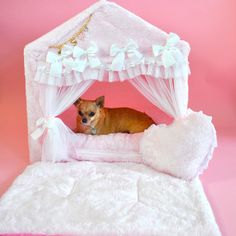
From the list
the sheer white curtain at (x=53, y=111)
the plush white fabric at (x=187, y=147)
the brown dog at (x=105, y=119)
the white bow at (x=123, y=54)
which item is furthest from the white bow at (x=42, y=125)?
the plush white fabric at (x=187, y=147)

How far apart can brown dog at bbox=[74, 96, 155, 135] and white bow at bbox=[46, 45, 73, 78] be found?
40 cm

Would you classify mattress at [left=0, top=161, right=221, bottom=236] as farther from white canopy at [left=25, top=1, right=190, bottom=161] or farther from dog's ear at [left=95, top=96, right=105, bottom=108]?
dog's ear at [left=95, top=96, right=105, bottom=108]

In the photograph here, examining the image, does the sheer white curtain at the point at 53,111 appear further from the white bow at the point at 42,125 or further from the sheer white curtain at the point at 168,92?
the sheer white curtain at the point at 168,92

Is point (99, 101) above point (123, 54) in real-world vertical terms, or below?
below

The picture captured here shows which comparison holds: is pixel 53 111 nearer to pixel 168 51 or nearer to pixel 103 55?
pixel 103 55

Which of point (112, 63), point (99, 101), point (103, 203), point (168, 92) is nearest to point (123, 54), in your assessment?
point (112, 63)

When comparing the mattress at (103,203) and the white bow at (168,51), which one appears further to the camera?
the white bow at (168,51)

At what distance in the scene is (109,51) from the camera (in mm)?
2354

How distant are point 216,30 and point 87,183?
1.70m

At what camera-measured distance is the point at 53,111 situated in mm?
2434

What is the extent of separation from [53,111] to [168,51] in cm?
73

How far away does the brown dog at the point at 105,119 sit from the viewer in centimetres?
267

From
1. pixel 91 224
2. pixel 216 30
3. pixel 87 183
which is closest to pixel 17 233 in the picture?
pixel 91 224

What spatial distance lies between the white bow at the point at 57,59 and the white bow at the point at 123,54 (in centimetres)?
24
